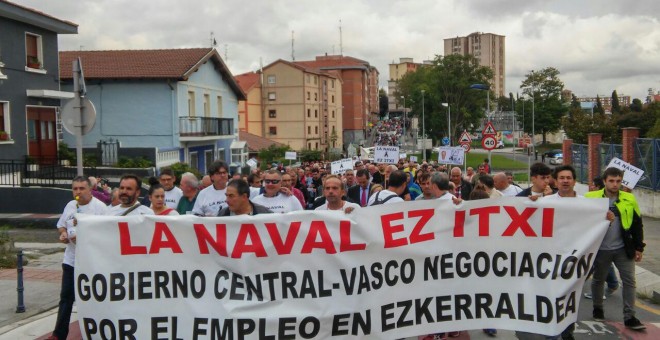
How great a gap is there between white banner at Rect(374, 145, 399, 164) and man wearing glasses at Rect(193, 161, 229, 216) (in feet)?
37.5

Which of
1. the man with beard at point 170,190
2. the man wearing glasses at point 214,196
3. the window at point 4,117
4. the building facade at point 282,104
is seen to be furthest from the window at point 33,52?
the building facade at point 282,104

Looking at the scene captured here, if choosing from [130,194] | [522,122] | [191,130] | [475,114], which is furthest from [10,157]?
[522,122]

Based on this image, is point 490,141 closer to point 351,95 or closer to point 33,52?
point 33,52

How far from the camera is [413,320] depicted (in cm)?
582

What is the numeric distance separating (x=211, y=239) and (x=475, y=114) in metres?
74.3

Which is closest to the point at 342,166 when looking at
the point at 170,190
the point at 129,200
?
the point at 170,190

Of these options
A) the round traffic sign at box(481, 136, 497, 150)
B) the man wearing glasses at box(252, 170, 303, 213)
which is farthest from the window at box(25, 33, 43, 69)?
the man wearing glasses at box(252, 170, 303, 213)

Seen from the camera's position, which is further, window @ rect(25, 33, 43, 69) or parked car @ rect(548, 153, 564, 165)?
parked car @ rect(548, 153, 564, 165)

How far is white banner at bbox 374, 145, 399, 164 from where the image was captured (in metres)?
19.9

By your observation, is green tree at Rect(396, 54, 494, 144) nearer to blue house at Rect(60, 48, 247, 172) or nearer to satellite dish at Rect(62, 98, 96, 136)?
blue house at Rect(60, 48, 247, 172)

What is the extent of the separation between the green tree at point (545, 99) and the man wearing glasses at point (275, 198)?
83.8 m

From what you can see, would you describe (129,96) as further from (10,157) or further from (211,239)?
(211,239)

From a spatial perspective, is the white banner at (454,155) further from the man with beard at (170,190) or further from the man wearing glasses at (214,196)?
the man wearing glasses at (214,196)

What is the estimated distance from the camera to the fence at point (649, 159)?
1972 centimetres
